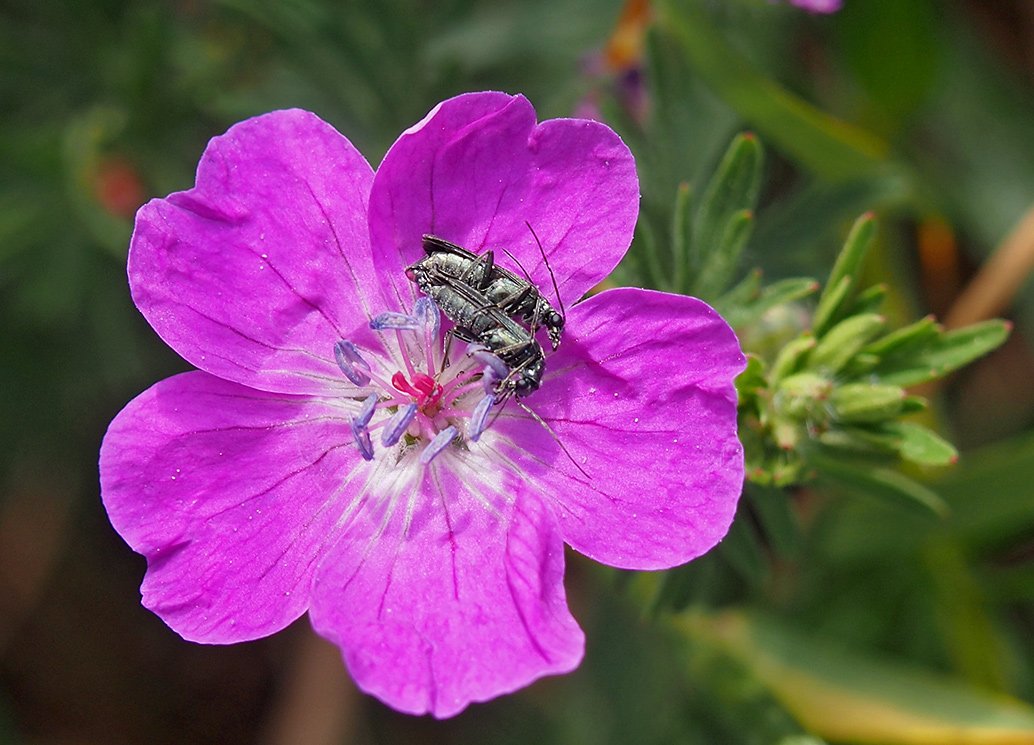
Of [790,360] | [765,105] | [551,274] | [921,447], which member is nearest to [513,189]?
[551,274]

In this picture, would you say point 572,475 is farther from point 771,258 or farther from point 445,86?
point 445,86

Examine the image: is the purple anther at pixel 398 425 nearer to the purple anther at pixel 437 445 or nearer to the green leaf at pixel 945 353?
the purple anther at pixel 437 445

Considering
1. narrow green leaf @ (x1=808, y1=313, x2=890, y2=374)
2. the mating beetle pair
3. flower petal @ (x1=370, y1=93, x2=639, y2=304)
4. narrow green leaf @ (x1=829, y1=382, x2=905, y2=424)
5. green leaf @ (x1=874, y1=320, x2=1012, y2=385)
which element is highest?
flower petal @ (x1=370, y1=93, x2=639, y2=304)

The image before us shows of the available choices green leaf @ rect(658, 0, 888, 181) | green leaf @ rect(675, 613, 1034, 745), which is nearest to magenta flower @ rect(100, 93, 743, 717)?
green leaf @ rect(658, 0, 888, 181)

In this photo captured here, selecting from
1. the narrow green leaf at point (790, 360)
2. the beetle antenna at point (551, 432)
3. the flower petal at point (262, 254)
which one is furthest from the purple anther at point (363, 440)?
the narrow green leaf at point (790, 360)

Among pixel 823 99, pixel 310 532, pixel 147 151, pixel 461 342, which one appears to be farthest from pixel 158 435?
pixel 823 99

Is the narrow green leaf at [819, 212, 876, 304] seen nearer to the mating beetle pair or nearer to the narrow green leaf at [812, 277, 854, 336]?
the narrow green leaf at [812, 277, 854, 336]

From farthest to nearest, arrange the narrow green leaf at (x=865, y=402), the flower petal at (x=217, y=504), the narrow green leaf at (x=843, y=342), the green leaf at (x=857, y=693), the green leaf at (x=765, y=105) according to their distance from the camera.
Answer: the green leaf at (x=765, y=105)
the green leaf at (x=857, y=693)
the narrow green leaf at (x=843, y=342)
the narrow green leaf at (x=865, y=402)
the flower petal at (x=217, y=504)
